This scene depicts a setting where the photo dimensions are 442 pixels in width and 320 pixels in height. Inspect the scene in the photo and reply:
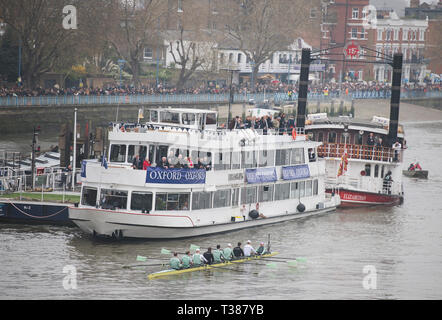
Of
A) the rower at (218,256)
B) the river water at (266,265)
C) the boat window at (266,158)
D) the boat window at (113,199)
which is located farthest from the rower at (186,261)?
the boat window at (266,158)

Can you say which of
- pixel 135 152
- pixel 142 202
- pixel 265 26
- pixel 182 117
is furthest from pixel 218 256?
pixel 265 26

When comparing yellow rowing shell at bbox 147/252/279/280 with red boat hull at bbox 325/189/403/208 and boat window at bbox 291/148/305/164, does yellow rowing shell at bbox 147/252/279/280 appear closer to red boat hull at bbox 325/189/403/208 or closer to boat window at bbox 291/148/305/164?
boat window at bbox 291/148/305/164

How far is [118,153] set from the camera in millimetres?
50219

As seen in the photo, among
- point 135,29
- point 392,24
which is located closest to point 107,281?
point 135,29

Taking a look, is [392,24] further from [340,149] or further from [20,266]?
[20,266]

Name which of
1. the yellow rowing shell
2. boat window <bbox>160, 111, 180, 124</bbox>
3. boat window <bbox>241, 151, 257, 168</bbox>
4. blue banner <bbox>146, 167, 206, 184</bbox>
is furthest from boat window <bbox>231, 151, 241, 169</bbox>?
the yellow rowing shell

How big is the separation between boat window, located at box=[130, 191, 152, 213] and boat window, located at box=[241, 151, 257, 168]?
7.33m

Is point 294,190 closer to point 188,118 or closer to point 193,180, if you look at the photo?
point 188,118

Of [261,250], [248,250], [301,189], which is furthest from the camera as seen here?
[301,189]

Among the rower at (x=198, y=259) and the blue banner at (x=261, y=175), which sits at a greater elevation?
the blue banner at (x=261, y=175)

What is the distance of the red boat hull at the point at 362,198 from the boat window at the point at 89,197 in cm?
1886

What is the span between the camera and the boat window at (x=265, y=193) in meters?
53.8

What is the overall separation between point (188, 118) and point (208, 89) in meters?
60.7

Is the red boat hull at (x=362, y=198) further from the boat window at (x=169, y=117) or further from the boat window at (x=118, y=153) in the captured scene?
the boat window at (x=118, y=153)
